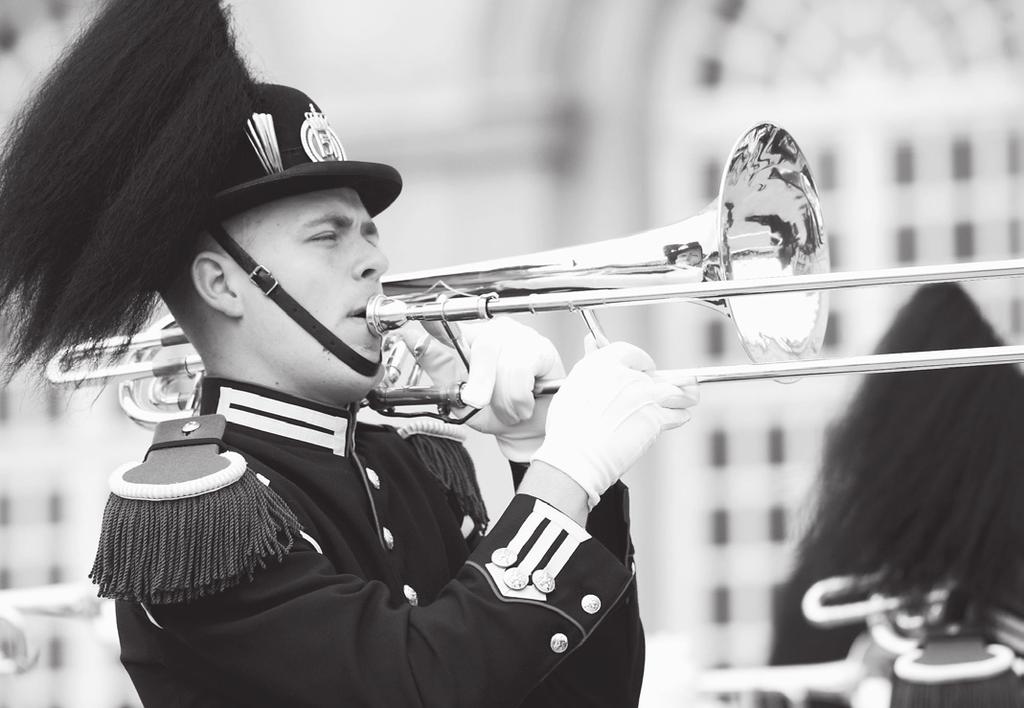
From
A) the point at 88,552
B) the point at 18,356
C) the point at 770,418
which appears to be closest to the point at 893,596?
the point at 18,356

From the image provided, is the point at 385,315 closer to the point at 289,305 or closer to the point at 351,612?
the point at 289,305

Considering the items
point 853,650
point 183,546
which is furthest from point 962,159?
point 183,546

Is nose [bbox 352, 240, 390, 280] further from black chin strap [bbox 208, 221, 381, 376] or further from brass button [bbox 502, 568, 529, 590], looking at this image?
brass button [bbox 502, 568, 529, 590]

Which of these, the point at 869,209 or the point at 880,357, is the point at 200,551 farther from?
the point at 869,209

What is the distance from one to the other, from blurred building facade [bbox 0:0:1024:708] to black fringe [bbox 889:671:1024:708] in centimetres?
376

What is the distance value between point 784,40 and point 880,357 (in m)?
6.15

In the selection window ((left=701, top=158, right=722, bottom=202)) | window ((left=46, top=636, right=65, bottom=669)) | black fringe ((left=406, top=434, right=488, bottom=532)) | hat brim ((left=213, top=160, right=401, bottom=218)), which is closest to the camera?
hat brim ((left=213, top=160, right=401, bottom=218))

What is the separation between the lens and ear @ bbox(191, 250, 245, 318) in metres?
2.58

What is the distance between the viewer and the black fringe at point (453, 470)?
9.91 feet

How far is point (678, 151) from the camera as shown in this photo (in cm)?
843

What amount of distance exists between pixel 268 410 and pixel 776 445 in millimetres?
6138

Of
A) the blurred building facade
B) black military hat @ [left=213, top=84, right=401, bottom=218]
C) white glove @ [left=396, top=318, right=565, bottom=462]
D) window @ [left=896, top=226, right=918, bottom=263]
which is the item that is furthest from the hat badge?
window @ [left=896, top=226, right=918, bottom=263]

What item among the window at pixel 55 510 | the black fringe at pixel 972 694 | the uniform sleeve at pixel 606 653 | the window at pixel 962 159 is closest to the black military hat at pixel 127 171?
the uniform sleeve at pixel 606 653

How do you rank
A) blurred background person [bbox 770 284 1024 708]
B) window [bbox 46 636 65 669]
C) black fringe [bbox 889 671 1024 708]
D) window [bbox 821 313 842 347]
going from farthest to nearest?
window [bbox 46 636 65 669], window [bbox 821 313 842 347], blurred background person [bbox 770 284 1024 708], black fringe [bbox 889 671 1024 708]
